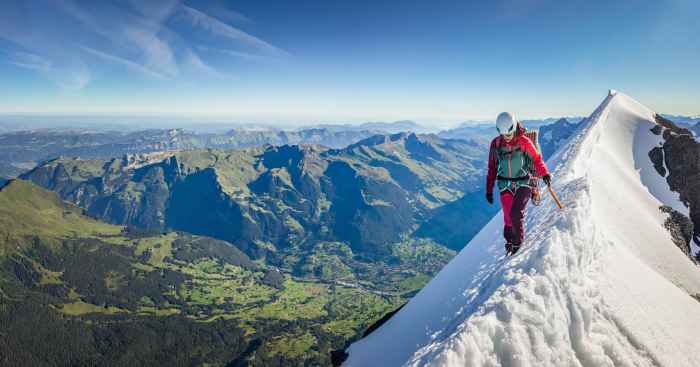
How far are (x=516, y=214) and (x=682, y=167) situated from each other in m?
47.9

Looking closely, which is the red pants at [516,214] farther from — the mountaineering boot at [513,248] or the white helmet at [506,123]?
the white helmet at [506,123]

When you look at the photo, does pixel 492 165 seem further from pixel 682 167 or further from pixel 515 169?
pixel 682 167

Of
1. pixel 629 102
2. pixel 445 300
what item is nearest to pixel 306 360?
pixel 629 102

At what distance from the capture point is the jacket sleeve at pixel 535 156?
12719mm

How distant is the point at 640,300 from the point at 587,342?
4.77m

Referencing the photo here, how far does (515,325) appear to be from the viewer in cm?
770

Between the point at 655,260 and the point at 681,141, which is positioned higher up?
the point at 681,141

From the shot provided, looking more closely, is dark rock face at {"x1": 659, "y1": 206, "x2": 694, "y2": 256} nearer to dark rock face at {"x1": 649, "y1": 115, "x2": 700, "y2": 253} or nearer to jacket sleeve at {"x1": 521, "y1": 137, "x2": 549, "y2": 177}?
dark rock face at {"x1": 649, "y1": 115, "x2": 700, "y2": 253}

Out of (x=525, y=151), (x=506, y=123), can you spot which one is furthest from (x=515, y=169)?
(x=506, y=123)

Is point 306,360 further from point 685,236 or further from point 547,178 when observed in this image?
point 547,178

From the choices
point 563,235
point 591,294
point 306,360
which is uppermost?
point 563,235

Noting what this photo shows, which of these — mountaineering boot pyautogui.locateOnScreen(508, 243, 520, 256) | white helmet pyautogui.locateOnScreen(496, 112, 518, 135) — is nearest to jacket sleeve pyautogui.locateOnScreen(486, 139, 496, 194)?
white helmet pyautogui.locateOnScreen(496, 112, 518, 135)

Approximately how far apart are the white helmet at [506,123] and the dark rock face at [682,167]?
30436mm

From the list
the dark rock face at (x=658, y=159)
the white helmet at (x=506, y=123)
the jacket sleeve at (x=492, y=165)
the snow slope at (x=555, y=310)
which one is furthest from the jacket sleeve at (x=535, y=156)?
the dark rock face at (x=658, y=159)
